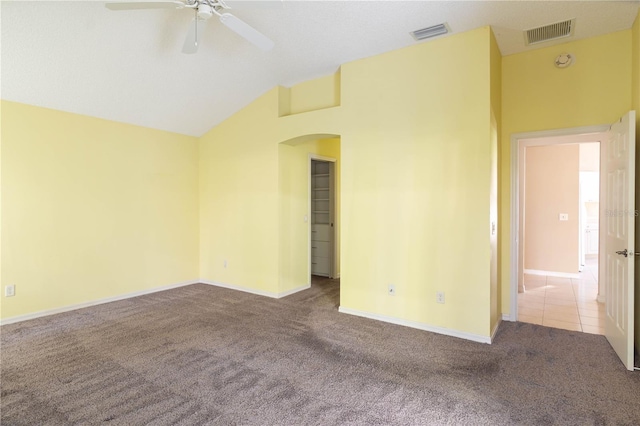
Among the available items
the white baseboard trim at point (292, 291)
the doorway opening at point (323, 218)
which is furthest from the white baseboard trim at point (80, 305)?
the doorway opening at point (323, 218)

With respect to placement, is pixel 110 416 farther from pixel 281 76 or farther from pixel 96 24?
pixel 281 76

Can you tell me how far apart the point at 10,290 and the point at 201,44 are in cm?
352

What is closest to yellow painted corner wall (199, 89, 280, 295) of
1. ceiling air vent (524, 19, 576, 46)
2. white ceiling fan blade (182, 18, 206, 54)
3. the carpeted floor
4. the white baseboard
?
the carpeted floor

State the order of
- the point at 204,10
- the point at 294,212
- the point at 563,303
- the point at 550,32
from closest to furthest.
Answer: the point at 204,10 → the point at 550,32 → the point at 563,303 → the point at 294,212

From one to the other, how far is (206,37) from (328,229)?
3565mm

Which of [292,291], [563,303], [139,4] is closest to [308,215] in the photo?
[292,291]

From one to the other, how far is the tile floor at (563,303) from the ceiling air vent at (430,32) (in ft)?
11.0

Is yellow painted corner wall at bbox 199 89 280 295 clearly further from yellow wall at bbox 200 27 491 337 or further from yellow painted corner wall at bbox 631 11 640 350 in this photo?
yellow painted corner wall at bbox 631 11 640 350

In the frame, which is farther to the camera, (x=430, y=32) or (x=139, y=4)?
(x=430, y=32)

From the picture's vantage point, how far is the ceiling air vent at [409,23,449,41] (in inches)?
128

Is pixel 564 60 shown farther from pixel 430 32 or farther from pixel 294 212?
pixel 294 212

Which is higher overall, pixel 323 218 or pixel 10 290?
pixel 323 218

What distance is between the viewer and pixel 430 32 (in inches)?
131

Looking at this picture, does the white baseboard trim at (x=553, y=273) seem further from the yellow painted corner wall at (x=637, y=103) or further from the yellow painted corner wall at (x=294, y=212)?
the yellow painted corner wall at (x=294, y=212)
